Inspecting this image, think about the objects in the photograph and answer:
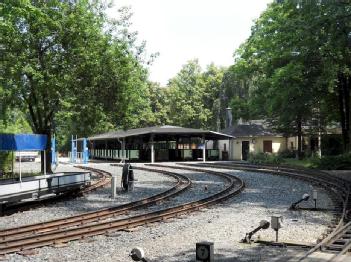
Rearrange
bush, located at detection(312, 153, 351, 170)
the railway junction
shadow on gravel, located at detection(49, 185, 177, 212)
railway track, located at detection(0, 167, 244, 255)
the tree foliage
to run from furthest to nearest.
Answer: bush, located at detection(312, 153, 351, 170)
the tree foliage
shadow on gravel, located at detection(49, 185, 177, 212)
railway track, located at detection(0, 167, 244, 255)
the railway junction

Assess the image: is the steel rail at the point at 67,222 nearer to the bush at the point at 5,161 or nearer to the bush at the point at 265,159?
the bush at the point at 5,161

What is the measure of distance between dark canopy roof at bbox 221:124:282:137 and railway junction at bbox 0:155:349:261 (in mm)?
33033

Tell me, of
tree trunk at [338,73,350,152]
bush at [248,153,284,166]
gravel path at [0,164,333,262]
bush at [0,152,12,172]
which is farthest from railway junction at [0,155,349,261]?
bush at [248,153,284,166]

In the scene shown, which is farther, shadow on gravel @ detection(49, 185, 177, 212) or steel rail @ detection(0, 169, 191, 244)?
shadow on gravel @ detection(49, 185, 177, 212)

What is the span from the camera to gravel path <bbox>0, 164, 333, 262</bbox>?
346 inches

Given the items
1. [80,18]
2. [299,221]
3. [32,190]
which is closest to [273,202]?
[299,221]

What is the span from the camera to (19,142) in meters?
16.2

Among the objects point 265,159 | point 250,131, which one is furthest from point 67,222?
point 250,131

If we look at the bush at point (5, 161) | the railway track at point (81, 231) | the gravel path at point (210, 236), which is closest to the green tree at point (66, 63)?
the bush at point (5, 161)

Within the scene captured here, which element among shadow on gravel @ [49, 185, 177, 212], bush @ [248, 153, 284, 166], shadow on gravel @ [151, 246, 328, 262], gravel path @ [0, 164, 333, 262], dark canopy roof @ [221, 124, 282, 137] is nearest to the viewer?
shadow on gravel @ [151, 246, 328, 262]

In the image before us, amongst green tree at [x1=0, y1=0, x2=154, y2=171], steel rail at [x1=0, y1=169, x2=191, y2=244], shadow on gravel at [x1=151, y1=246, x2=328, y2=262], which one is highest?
green tree at [x1=0, y1=0, x2=154, y2=171]

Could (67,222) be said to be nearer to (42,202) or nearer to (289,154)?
(42,202)

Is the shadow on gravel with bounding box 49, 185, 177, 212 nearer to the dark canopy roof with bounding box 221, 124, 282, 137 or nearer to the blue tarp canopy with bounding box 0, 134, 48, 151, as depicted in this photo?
the blue tarp canopy with bounding box 0, 134, 48, 151

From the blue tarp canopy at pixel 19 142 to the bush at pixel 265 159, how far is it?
25878 mm
